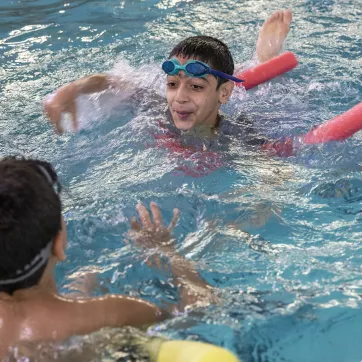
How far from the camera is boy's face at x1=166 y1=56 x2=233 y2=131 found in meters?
4.23

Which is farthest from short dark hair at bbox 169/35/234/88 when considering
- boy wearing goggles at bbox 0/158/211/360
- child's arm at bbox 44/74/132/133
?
boy wearing goggles at bbox 0/158/211/360

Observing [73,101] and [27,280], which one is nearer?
[27,280]

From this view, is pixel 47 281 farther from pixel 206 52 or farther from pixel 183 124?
pixel 206 52

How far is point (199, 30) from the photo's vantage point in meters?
6.97

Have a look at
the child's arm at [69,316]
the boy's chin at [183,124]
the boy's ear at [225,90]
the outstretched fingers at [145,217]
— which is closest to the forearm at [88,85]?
the boy's chin at [183,124]

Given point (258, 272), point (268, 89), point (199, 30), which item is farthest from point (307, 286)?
point (199, 30)

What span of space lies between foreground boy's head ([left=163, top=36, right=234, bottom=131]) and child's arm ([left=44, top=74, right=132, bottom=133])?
618 mm

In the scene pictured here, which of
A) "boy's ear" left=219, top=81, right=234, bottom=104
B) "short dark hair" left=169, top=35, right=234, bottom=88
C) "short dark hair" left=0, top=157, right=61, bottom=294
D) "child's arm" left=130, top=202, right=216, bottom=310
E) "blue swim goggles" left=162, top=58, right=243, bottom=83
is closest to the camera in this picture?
"short dark hair" left=0, top=157, right=61, bottom=294

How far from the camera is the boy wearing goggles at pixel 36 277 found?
6.88 feet

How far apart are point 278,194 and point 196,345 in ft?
5.65

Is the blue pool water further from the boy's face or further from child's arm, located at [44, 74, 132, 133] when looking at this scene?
the boy's face

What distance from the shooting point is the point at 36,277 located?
2.24 metres

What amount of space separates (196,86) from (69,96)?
0.89 meters

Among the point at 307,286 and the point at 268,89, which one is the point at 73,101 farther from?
the point at 307,286
